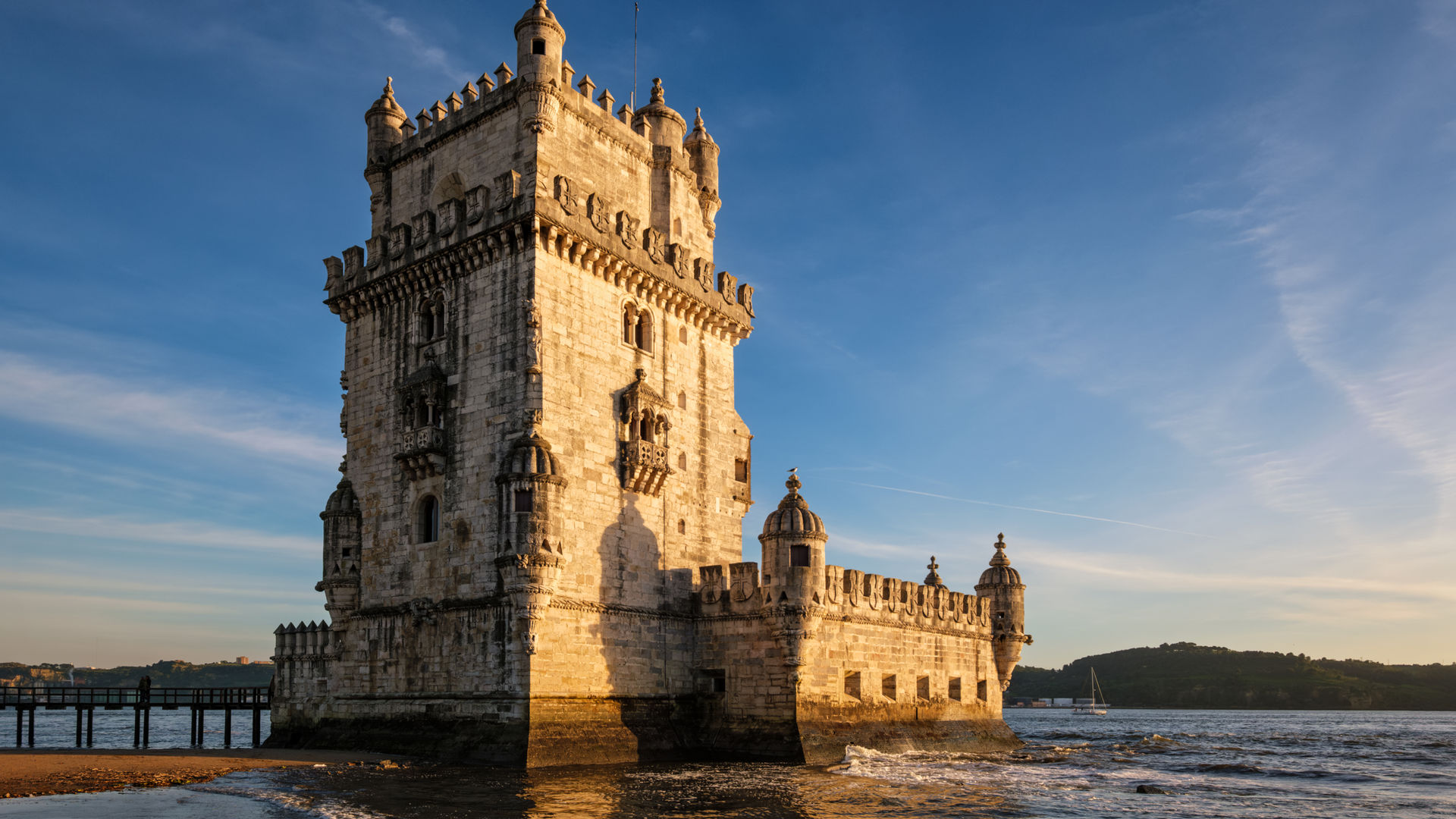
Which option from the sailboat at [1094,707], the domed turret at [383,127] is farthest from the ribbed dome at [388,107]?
the sailboat at [1094,707]

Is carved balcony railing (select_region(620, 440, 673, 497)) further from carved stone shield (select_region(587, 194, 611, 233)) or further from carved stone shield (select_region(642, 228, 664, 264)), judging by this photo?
carved stone shield (select_region(587, 194, 611, 233))

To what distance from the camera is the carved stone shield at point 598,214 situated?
1398 inches

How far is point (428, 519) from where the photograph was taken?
34.7 meters

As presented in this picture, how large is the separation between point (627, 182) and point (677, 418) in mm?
8864

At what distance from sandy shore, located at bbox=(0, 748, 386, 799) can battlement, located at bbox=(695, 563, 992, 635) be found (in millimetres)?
11869

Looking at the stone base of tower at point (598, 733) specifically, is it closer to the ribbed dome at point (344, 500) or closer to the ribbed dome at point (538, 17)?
the ribbed dome at point (344, 500)

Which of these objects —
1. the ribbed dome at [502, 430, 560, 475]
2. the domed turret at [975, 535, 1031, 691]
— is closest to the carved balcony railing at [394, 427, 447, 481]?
the ribbed dome at [502, 430, 560, 475]

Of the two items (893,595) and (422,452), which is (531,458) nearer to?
(422,452)

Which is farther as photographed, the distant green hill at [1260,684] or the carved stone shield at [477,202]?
the distant green hill at [1260,684]

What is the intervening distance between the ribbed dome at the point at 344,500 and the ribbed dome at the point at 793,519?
14.1 meters

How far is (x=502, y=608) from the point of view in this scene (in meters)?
31.4

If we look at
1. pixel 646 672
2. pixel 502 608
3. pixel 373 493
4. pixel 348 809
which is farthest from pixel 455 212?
pixel 348 809

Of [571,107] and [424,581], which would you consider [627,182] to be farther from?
[424,581]

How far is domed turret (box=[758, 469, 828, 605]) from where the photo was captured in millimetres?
34625
